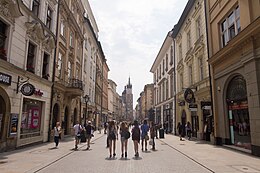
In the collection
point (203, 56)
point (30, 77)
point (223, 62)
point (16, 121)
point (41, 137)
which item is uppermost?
point (203, 56)

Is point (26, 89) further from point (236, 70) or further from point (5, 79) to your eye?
point (236, 70)

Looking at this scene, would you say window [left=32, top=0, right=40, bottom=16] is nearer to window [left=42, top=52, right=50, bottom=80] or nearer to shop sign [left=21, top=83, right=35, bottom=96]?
window [left=42, top=52, right=50, bottom=80]

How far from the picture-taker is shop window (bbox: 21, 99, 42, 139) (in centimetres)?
1406

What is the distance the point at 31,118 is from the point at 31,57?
14.2ft

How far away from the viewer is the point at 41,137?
53.6 feet

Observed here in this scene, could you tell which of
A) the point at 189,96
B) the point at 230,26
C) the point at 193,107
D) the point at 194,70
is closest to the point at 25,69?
the point at 230,26

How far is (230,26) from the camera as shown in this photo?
47.2ft

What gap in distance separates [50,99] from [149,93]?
62.3 metres

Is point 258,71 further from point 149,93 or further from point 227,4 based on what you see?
point 149,93

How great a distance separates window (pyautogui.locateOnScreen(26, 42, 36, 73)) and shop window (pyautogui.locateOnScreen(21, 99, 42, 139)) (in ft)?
7.24

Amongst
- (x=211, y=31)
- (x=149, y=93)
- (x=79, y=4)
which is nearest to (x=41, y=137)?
(x=211, y=31)

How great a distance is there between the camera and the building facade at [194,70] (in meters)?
18.7

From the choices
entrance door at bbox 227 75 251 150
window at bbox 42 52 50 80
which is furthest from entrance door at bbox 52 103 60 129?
entrance door at bbox 227 75 251 150

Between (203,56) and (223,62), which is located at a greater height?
(203,56)
